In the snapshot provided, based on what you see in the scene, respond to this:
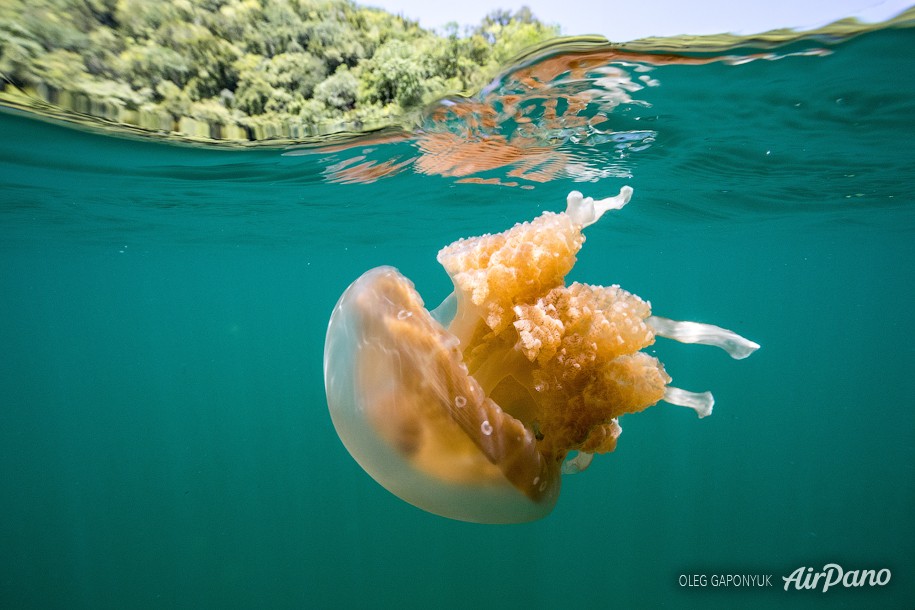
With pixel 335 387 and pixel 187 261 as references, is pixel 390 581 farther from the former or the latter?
pixel 187 261

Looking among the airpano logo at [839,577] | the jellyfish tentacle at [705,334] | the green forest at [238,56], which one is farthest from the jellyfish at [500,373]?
the airpano logo at [839,577]

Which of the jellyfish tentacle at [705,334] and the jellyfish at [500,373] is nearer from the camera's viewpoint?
the jellyfish at [500,373]

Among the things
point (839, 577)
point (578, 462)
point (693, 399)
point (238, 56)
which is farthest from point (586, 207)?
point (839, 577)

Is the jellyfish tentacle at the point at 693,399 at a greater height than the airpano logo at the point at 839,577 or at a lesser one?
greater

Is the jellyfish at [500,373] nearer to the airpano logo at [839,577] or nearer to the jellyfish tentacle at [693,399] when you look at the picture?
the jellyfish tentacle at [693,399]

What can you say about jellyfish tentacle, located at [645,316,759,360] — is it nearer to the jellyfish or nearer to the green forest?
the jellyfish

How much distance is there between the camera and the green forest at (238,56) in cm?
323

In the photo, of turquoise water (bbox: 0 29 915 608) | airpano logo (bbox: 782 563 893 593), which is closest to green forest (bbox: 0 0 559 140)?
turquoise water (bbox: 0 29 915 608)

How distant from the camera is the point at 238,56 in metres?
3.68

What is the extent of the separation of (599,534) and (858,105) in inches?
442

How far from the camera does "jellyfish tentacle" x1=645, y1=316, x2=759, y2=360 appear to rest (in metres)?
2.04

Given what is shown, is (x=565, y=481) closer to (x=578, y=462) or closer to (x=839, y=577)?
(x=839, y=577)

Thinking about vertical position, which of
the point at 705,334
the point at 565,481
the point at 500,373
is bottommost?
the point at 565,481

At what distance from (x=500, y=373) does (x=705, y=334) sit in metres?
0.89
